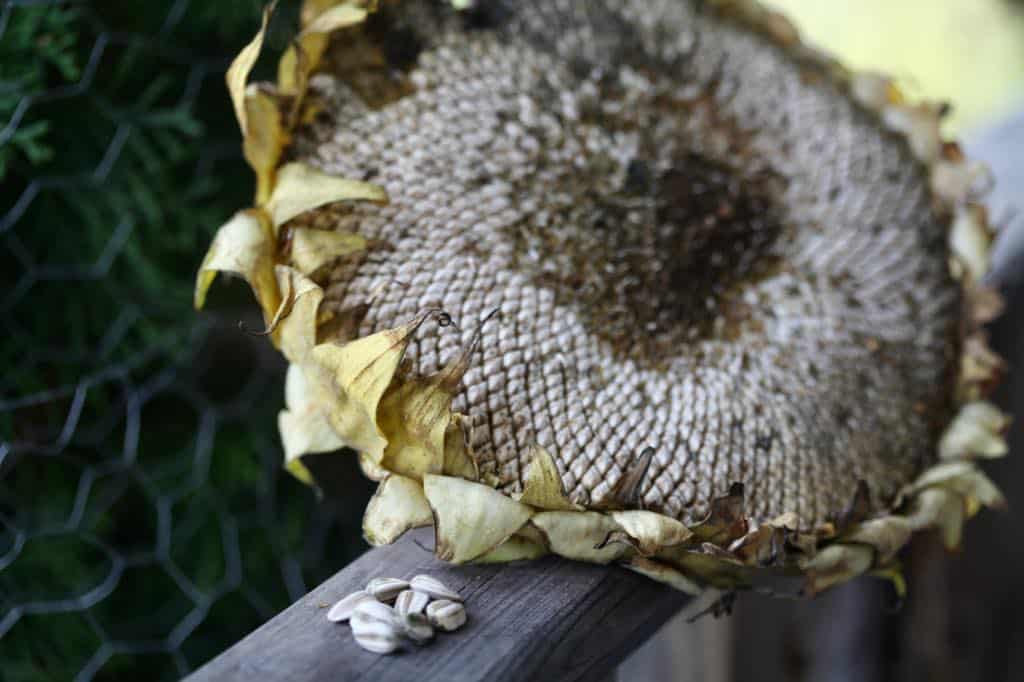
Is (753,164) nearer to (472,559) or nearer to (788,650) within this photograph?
(472,559)

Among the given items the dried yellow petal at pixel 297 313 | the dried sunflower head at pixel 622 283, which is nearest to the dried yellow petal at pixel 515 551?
the dried sunflower head at pixel 622 283

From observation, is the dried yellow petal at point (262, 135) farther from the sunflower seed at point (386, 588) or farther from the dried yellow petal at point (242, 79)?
the sunflower seed at point (386, 588)

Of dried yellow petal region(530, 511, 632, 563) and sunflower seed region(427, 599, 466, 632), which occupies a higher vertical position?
dried yellow petal region(530, 511, 632, 563)

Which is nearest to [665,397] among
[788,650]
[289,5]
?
[289,5]

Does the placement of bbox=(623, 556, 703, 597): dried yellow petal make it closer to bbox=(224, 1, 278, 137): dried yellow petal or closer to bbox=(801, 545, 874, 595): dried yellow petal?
bbox=(801, 545, 874, 595): dried yellow petal

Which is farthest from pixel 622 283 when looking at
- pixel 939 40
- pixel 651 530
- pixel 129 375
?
pixel 939 40

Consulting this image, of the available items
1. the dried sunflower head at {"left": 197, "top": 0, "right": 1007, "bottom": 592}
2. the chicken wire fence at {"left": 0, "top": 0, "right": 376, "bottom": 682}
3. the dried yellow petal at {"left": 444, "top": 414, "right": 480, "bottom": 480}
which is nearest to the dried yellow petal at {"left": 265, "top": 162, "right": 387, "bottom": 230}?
the dried sunflower head at {"left": 197, "top": 0, "right": 1007, "bottom": 592}
